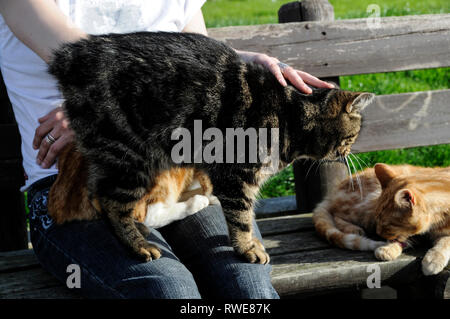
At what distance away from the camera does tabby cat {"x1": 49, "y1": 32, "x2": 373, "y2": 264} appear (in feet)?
5.54

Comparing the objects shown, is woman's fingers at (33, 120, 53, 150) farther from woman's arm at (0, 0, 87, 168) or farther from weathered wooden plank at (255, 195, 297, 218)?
weathered wooden plank at (255, 195, 297, 218)

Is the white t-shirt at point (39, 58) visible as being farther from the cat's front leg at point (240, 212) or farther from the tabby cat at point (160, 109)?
the cat's front leg at point (240, 212)

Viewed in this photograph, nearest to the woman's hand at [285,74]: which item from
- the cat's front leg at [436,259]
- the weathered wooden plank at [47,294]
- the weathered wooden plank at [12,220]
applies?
the cat's front leg at [436,259]

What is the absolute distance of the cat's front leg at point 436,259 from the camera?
1.99m

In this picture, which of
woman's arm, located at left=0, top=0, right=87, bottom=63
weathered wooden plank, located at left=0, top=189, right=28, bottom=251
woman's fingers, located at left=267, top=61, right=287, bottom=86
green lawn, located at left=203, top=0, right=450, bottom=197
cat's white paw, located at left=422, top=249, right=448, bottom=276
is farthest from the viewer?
green lawn, located at left=203, top=0, right=450, bottom=197

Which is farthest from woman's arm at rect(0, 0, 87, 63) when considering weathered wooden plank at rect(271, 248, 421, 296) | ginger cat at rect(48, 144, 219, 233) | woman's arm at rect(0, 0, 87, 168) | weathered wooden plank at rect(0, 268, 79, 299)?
weathered wooden plank at rect(271, 248, 421, 296)

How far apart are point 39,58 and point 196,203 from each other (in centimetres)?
80

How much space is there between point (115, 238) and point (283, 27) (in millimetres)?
1412

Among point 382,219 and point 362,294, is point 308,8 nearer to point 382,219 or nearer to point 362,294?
point 382,219

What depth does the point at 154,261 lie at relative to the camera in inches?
67.6

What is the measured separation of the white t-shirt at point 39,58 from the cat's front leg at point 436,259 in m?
1.36

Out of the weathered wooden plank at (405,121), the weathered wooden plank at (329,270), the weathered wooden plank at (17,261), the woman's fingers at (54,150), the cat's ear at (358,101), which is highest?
the cat's ear at (358,101)

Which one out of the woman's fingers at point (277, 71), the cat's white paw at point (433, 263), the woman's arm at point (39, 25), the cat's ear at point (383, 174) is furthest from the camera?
the cat's ear at point (383, 174)

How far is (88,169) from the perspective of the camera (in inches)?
71.2
